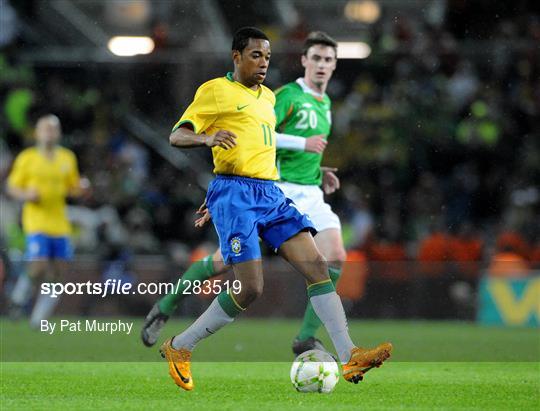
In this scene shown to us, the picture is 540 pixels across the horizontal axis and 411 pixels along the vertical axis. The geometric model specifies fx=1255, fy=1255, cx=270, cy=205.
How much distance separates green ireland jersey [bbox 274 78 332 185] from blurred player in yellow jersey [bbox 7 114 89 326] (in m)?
4.42

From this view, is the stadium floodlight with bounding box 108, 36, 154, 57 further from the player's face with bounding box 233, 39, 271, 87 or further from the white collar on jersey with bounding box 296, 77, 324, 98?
the player's face with bounding box 233, 39, 271, 87

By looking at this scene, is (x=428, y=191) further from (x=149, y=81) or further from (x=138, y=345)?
(x=138, y=345)

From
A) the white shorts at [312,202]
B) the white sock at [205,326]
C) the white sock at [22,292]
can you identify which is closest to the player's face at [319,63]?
the white shorts at [312,202]

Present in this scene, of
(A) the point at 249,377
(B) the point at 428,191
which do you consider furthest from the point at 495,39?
(A) the point at 249,377

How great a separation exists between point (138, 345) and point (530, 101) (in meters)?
8.03

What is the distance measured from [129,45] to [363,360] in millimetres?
11026

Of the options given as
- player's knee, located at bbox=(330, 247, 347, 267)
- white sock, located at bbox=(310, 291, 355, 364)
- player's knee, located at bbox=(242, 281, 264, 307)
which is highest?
player's knee, located at bbox=(330, 247, 347, 267)

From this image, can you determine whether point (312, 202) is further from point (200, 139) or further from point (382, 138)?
point (382, 138)

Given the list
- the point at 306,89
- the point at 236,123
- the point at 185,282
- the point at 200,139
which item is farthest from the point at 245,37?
the point at 185,282

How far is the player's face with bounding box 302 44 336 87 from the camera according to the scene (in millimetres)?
8797

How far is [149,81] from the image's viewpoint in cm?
1587

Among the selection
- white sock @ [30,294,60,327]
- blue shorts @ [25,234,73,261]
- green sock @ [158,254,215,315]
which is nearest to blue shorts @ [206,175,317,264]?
green sock @ [158,254,215,315]

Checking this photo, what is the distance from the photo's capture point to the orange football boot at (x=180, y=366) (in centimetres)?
676

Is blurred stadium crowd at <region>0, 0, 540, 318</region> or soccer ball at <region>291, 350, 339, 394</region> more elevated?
blurred stadium crowd at <region>0, 0, 540, 318</region>
